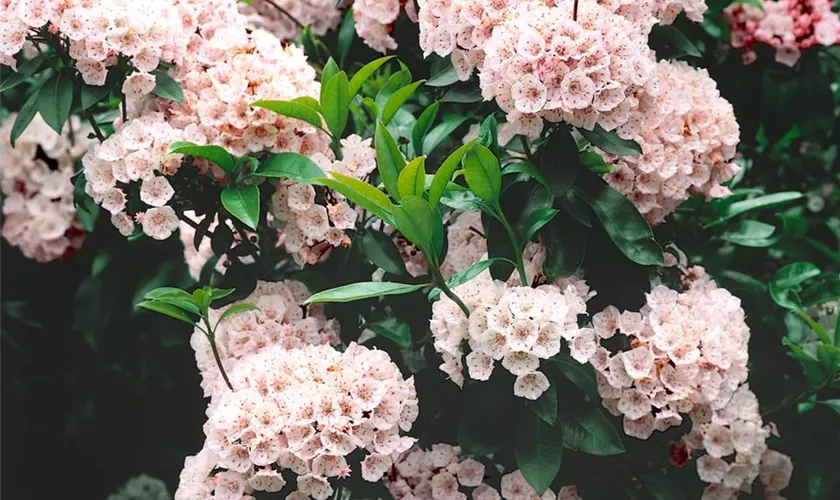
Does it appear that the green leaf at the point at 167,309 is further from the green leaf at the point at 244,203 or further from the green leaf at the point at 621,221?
the green leaf at the point at 621,221

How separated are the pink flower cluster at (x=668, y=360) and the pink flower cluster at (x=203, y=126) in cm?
58

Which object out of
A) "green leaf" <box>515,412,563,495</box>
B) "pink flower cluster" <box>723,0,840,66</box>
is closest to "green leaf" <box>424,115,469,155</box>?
"green leaf" <box>515,412,563,495</box>

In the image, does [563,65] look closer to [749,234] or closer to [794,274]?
[749,234]

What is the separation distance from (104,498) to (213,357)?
1033mm

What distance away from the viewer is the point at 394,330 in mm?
1579

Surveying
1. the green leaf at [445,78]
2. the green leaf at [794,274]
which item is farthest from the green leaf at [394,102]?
the green leaf at [794,274]

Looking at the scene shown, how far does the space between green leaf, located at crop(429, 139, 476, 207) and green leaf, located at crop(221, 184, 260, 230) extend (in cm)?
28

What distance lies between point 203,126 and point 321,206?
0.22 m

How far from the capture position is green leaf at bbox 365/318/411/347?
1562 millimetres

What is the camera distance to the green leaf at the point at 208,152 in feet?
4.83

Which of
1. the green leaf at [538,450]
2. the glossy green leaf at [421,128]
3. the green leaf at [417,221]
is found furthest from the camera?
the glossy green leaf at [421,128]

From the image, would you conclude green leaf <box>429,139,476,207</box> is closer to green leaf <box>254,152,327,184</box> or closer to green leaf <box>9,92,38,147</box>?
green leaf <box>254,152,327,184</box>

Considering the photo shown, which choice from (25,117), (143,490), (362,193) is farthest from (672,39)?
(143,490)

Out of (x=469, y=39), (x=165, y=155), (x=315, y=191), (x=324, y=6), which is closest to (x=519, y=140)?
(x=469, y=39)
